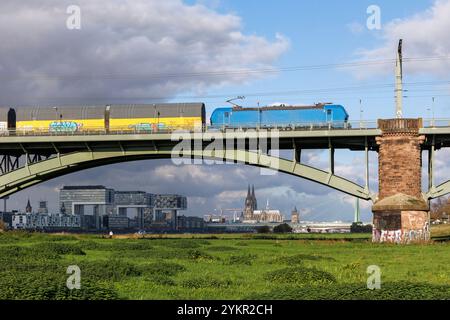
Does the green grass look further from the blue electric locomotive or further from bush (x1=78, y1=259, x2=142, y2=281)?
the blue electric locomotive

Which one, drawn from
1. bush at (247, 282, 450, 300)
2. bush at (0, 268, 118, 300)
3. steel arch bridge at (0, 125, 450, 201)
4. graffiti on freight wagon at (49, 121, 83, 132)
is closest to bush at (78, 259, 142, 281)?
bush at (0, 268, 118, 300)

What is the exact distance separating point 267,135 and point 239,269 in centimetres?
2890

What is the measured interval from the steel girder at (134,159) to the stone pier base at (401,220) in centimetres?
269

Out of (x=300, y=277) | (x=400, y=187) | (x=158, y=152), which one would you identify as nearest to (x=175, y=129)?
(x=158, y=152)

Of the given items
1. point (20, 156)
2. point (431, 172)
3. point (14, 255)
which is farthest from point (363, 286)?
point (20, 156)

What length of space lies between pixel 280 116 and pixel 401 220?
52.7ft

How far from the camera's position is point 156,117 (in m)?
62.6

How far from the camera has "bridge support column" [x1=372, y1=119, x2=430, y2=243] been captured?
173 feet

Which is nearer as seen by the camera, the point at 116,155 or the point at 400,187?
the point at 400,187

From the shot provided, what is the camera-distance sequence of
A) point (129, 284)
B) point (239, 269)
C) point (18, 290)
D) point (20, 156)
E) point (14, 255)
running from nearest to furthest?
point (18, 290) → point (129, 284) → point (239, 269) → point (14, 255) → point (20, 156)

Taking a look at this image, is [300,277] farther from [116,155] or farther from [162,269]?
[116,155]

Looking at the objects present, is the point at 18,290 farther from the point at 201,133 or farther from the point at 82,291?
the point at 201,133

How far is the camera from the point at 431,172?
2176 inches

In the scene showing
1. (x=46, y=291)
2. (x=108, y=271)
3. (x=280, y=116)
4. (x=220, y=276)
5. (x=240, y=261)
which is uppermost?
(x=280, y=116)
